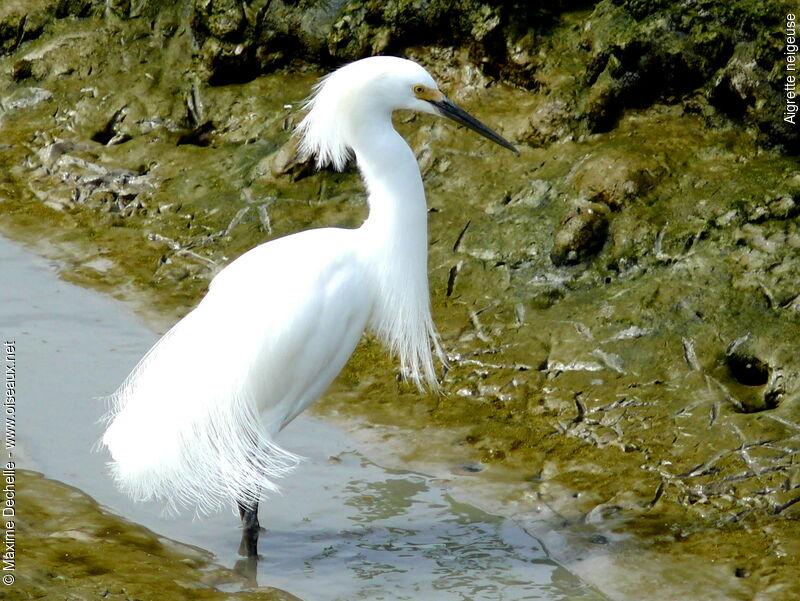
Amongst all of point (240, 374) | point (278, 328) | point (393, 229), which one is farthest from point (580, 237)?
point (240, 374)

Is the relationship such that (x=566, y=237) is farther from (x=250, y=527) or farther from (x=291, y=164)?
(x=250, y=527)

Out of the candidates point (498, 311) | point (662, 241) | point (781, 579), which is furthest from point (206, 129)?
point (781, 579)

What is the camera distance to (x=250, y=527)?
447 centimetres

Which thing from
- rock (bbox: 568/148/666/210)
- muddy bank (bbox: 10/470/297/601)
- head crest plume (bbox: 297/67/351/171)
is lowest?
muddy bank (bbox: 10/470/297/601)

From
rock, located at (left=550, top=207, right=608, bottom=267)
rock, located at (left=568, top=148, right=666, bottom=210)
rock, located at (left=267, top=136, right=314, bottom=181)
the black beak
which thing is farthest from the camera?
rock, located at (left=267, top=136, right=314, bottom=181)

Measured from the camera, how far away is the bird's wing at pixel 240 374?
4445 millimetres

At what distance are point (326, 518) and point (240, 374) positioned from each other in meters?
0.76

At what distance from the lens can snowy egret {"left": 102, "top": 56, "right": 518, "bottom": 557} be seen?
4.46m

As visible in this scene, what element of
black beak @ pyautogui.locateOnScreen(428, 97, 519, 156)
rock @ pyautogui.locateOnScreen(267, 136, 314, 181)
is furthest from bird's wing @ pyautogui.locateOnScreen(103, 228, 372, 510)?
rock @ pyautogui.locateOnScreen(267, 136, 314, 181)

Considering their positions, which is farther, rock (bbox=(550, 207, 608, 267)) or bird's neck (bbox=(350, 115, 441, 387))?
rock (bbox=(550, 207, 608, 267))

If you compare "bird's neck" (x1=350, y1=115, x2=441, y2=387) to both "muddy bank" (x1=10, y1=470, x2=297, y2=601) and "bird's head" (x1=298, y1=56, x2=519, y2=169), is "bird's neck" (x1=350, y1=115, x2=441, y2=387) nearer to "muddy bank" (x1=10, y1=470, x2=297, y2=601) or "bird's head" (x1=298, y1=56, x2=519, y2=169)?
"bird's head" (x1=298, y1=56, x2=519, y2=169)

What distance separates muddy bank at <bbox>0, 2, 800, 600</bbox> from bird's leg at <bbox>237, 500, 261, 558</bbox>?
1.03 meters

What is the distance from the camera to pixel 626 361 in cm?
546

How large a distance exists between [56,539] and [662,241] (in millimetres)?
3283
